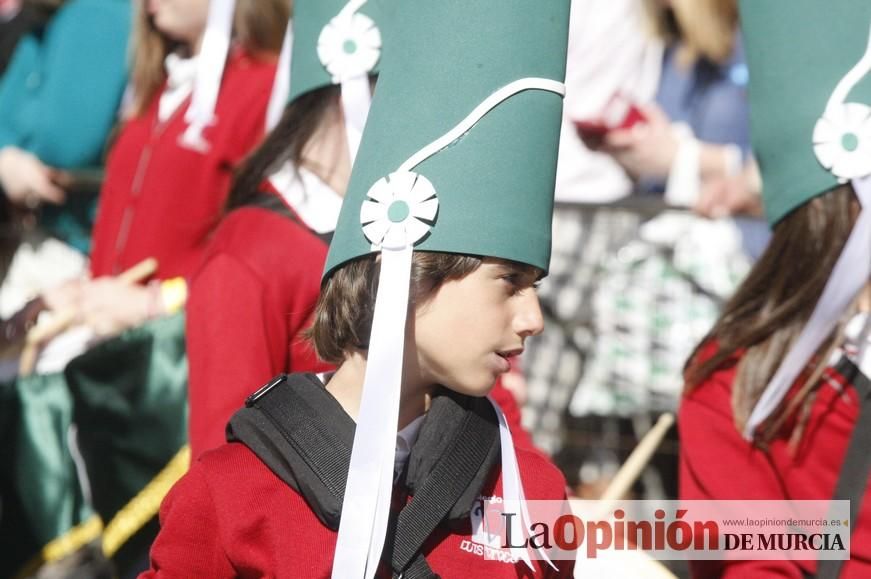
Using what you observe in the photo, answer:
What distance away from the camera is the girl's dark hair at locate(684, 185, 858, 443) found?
276cm

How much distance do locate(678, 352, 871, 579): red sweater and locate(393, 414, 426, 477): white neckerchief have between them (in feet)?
2.81

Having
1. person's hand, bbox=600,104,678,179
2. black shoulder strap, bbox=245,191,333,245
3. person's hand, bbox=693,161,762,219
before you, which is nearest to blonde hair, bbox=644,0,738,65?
person's hand, bbox=600,104,678,179

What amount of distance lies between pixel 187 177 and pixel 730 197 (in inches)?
65.7

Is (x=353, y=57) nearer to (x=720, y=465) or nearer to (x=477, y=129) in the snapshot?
(x=477, y=129)

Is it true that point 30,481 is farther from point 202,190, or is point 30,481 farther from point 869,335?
point 869,335

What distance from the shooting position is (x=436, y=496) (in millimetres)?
2109

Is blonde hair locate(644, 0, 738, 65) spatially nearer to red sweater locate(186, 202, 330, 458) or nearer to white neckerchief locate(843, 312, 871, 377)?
white neckerchief locate(843, 312, 871, 377)

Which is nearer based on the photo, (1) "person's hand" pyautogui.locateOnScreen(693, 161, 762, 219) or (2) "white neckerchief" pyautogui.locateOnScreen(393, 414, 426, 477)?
(2) "white neckerchief" pyautogui.locateOnScreen(393, 414, 426, 477)

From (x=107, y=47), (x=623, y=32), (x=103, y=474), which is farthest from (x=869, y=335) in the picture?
(x=107, y=47)

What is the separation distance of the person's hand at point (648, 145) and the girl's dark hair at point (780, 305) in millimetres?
1405

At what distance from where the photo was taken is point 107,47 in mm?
4973

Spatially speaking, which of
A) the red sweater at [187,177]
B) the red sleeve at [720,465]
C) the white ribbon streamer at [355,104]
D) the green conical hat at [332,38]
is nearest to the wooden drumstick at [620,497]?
the red sleeve at [720,465]

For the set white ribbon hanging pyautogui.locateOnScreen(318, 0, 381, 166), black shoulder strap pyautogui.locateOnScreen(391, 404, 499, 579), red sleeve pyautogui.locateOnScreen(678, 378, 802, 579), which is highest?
white ribbon hanging pyautogui.locateOnScreen(318, 0, 381, 166)

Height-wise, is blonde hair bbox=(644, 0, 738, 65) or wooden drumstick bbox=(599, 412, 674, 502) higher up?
blonde hair bbox=(644, 0, 738, 65)
